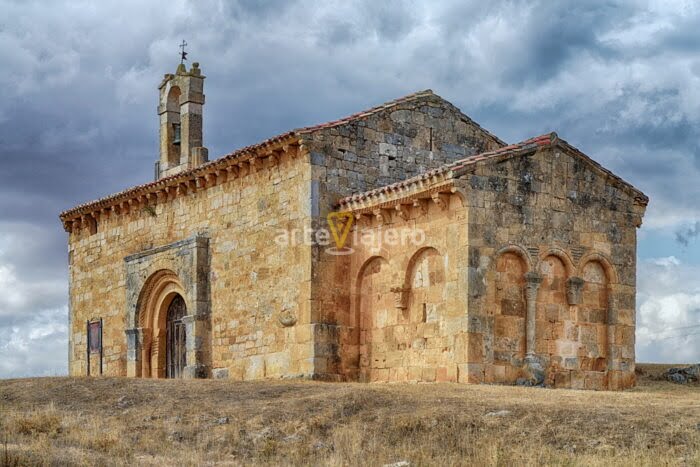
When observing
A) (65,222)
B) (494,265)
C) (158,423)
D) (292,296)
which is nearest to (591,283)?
(494,265)

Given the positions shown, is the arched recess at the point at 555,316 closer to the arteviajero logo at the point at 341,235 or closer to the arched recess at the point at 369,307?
the arched recess at the point at 369,307

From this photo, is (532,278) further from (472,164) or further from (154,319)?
(154,319)

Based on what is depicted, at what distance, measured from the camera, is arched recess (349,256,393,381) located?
2208 cm

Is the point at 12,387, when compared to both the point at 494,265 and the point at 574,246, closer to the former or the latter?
the point at 494,265

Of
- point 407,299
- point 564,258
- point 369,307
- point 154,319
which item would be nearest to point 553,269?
point 564,258

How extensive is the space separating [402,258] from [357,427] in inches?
268

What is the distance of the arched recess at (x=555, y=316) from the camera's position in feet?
69.3

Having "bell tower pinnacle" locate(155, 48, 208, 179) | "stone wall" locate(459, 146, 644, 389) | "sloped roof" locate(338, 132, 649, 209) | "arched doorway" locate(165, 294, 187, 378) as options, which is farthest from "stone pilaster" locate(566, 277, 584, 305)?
"bell tower pinnacle" locate(155, 48, 208, 179)

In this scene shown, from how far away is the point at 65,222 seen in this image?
103ft

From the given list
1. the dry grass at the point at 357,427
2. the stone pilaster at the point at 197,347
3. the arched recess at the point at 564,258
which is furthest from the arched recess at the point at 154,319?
the arched recess at the point at 564,258

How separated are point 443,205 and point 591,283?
372 cm

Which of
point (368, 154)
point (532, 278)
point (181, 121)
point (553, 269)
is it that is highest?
point (181, 121)

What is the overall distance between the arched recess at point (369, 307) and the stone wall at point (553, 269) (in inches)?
97.0

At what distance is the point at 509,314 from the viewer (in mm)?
20625
